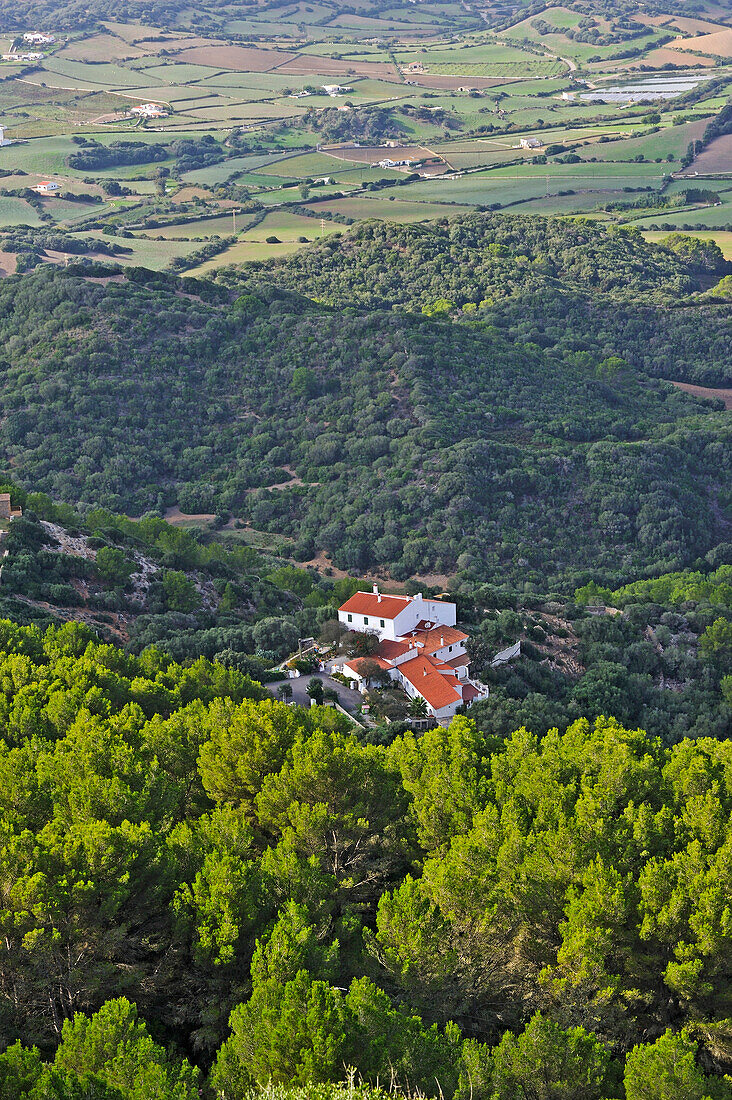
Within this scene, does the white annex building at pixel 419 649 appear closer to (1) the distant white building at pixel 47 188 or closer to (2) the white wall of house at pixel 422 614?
(2) the white wall of house at pixel 422 614

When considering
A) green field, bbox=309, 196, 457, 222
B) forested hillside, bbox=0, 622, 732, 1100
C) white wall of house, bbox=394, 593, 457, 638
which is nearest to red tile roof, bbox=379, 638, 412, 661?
white wall of house, bbox=394, 593, 457, 638

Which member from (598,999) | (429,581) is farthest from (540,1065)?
(429,581)

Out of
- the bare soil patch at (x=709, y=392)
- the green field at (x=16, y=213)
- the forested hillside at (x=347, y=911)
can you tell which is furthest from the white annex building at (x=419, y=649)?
the green field at (x=16, y=213)

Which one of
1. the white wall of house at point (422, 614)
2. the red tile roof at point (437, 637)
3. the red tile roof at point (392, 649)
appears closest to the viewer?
the red tile roof at point (392, 649)

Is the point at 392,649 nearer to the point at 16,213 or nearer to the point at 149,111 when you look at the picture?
the point at 16,213

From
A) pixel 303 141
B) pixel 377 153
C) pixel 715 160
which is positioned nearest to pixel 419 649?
pixel 377 153

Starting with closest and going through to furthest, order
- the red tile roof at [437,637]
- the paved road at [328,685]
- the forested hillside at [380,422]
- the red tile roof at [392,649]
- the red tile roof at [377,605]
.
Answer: the paved road at [328,685]
the red tile roof at [392,649]
the red tile roof at [437,637]
the red tile roof at [377,605]
the forested hillside at [380,422]
